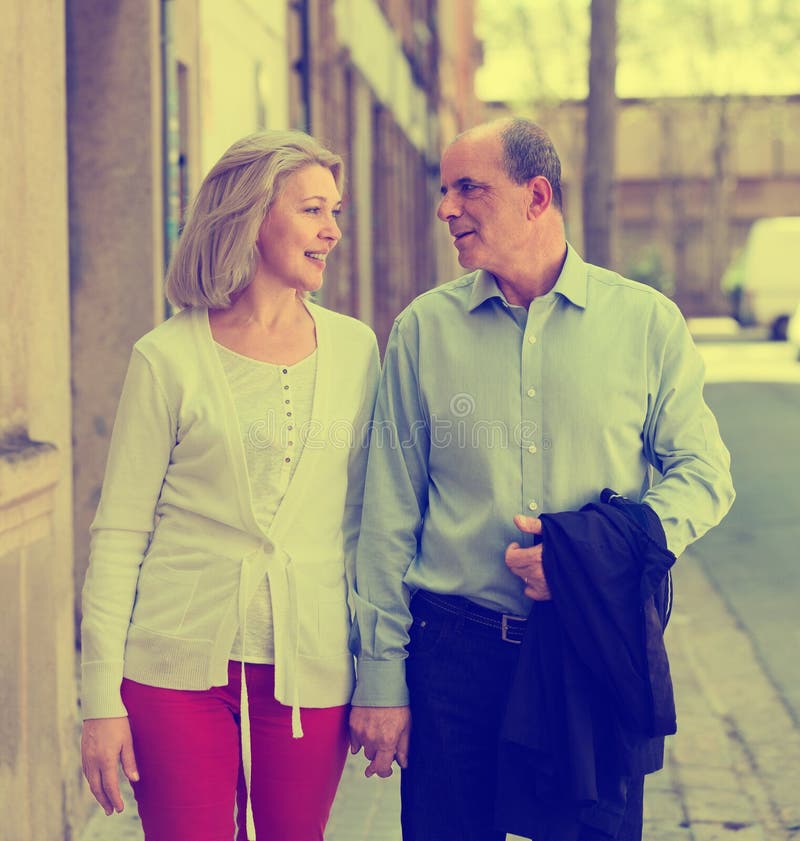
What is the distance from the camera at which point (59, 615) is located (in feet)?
14.6

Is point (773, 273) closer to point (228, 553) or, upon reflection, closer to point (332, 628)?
point (332, 628)

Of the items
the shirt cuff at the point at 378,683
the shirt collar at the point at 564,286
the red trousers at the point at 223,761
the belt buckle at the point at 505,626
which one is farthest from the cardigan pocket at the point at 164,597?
the shirt collar at the point at 564,286

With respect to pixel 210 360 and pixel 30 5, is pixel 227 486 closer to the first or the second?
pixel 210 360

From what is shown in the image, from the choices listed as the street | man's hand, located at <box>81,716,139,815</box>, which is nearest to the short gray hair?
man's hand, located at <box>81,716,139,815</box>

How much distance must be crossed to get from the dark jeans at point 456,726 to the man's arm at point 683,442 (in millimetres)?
403

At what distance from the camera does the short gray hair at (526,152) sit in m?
2.95

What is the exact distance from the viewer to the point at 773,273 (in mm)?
32562

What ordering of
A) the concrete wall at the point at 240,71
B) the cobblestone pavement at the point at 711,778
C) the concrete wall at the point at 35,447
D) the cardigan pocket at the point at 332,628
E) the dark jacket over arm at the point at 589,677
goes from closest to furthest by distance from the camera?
the dark jacket over arm at the point at 589,677 → the cardigan pocket at the point at 332,628 → the concrete wall at the point at 35,447 → the cobblestone pavement at the point at 711,778 → the concrete wall at the point at 240,71

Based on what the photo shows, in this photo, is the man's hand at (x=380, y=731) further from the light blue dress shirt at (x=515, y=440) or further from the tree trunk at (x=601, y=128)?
the tree trunk at (x=601, y=128)

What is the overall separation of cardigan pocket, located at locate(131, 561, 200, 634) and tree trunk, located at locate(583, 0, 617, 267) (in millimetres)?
7849

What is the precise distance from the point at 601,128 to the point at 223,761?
8.24m

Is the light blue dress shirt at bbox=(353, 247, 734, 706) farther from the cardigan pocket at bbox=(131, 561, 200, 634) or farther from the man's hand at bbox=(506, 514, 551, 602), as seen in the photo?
the cardigan pocket at bbox=(131, 561, 200, 634)

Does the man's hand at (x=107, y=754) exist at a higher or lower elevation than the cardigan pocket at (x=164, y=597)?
lower

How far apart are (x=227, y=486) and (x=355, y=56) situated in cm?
1066
